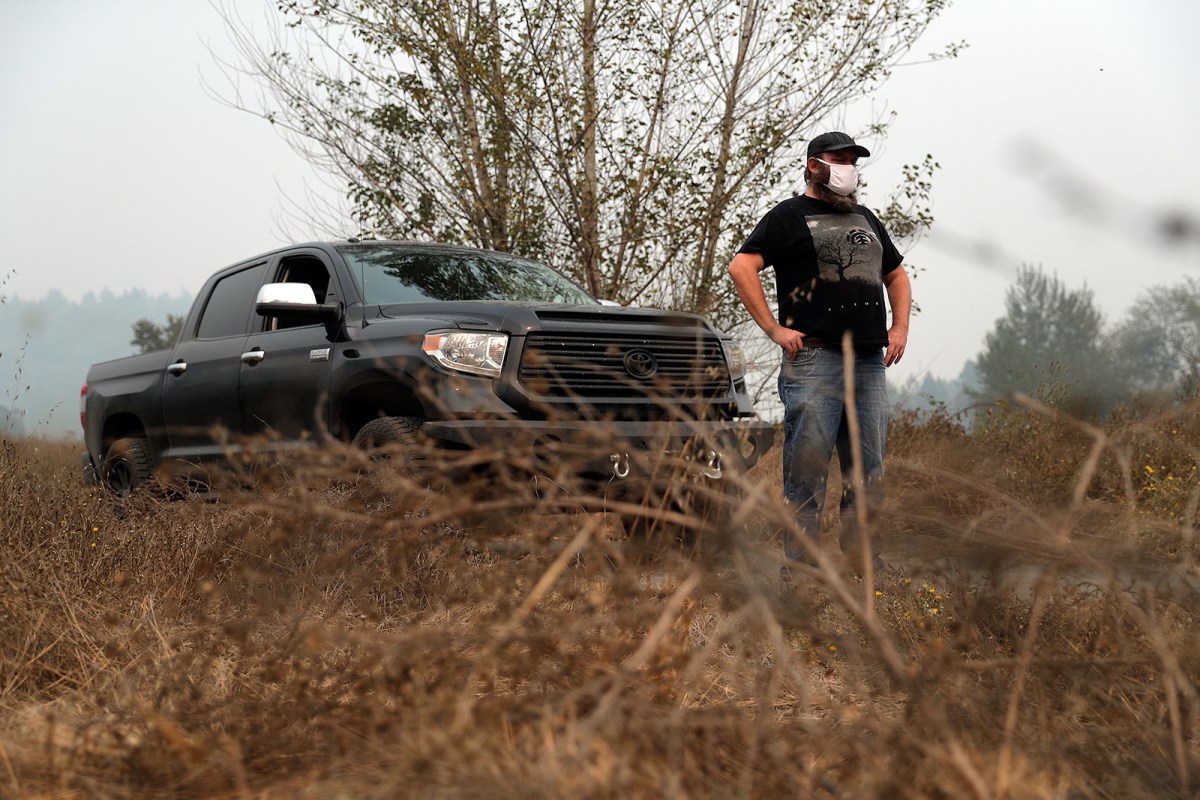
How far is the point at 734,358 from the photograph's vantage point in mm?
6727

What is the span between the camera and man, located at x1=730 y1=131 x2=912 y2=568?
5.38 metres

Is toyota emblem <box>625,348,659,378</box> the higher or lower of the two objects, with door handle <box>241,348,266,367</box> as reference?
lower

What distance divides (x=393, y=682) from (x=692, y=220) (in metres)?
9.69

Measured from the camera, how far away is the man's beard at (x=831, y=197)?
5543 millimetres

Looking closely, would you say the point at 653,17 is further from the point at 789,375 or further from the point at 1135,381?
the point at 1135,381

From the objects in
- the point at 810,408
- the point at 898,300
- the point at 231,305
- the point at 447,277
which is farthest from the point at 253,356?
the point at 898,300

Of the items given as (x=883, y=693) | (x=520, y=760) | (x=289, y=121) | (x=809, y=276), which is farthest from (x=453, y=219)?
(x=520, y=760)

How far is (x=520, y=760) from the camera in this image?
7.39ft

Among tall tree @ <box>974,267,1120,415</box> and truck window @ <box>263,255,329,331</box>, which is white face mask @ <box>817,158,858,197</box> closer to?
tall tree @ <box>974,267,1120,415</box>

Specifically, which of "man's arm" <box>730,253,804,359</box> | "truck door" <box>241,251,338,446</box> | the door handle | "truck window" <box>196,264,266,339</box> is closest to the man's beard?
"man's arm" <box>730,253,804,359</box>

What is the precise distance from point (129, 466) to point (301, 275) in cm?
188

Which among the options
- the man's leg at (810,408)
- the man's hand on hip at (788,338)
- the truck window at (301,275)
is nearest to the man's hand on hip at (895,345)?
the man's leg at (810,408)

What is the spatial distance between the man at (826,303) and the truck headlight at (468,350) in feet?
3.87

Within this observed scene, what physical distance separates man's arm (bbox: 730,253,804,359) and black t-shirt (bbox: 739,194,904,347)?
0.21ft
